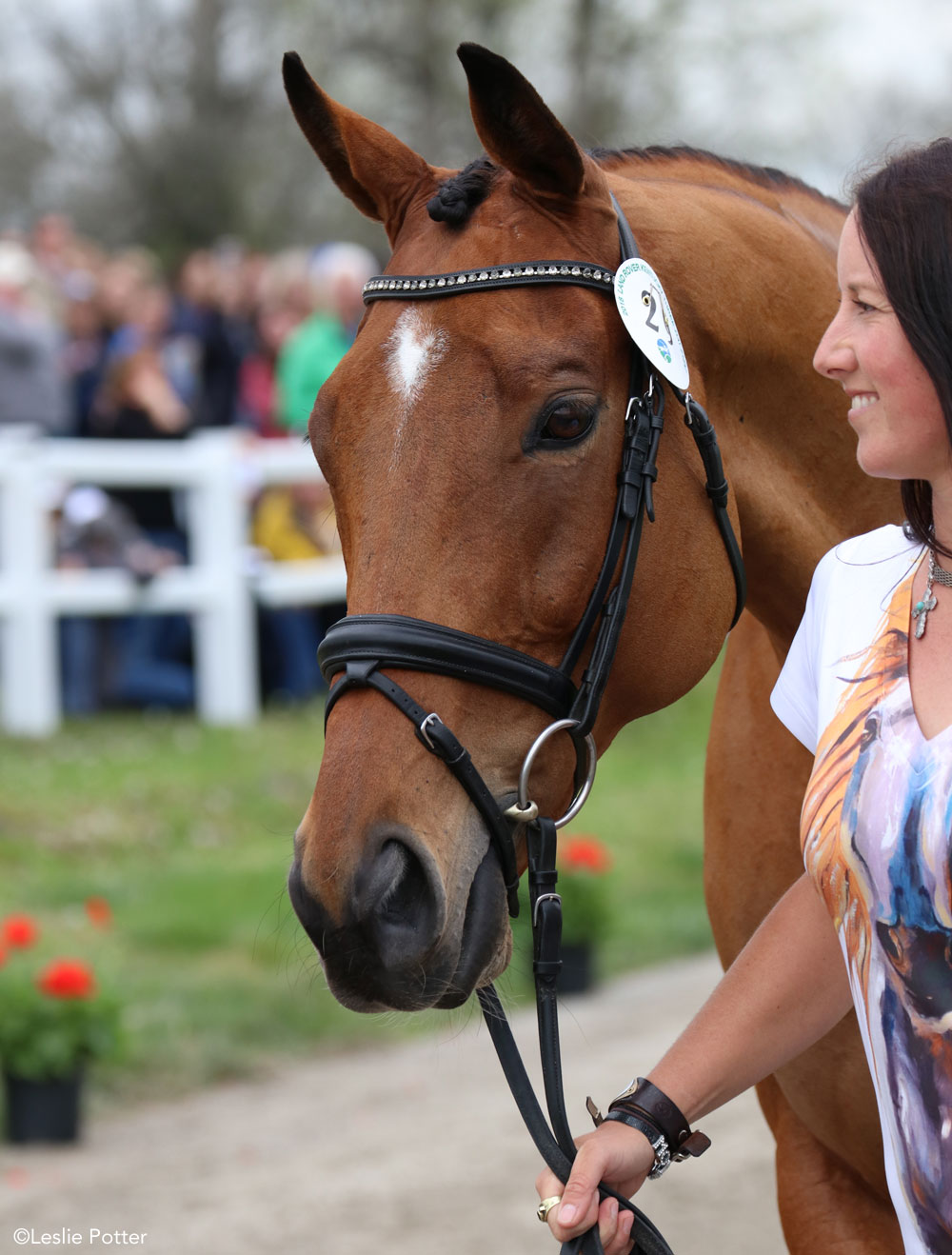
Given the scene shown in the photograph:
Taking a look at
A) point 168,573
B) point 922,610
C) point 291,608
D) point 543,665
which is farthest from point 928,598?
point 291,608

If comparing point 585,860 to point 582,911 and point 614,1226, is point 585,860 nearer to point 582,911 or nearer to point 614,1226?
point 582,911

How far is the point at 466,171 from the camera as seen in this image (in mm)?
2080

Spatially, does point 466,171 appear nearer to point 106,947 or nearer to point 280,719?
point 106,947

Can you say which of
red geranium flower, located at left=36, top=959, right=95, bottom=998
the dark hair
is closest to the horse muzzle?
the dark hair

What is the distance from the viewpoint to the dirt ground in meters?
3.84

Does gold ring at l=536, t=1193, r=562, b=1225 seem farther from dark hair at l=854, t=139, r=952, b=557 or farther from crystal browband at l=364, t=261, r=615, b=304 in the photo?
crystal browband at l=364, t=261, r=615, b=304

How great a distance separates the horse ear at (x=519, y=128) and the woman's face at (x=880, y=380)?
17.0 inches

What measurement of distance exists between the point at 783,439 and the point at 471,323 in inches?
25.9

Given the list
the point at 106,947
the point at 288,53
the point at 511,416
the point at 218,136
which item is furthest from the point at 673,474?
the point at 218,136

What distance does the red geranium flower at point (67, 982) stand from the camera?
4.29m

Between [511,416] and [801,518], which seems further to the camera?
[801,518]

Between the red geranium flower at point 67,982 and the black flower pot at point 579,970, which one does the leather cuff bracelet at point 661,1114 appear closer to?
the red geranium flower at point 67,982

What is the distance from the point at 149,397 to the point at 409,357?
6.88 meters

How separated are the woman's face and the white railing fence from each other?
253 inches
